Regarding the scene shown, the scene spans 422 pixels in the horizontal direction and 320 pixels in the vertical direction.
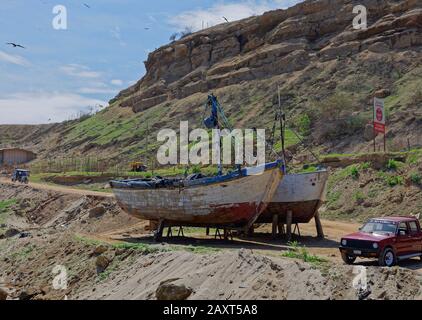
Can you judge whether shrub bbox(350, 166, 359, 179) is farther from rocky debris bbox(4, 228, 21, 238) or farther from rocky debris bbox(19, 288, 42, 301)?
rocky debris bbox(19, 288, 42, 301)

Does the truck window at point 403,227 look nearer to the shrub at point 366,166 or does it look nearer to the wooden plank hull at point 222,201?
the wooden plank hull at point 222,201

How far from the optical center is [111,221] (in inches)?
1154

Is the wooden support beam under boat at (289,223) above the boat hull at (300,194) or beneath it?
beneath

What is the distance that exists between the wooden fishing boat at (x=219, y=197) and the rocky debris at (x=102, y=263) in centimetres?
525

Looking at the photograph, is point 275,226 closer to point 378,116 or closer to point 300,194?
point 300,194

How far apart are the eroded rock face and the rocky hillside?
13 cm

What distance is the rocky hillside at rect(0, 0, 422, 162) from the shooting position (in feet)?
153

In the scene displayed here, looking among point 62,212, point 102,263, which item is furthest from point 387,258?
point 62,212

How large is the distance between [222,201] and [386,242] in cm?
742

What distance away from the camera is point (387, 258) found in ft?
48.9

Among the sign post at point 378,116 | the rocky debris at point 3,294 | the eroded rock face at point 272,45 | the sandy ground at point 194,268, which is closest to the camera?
the sandy ground at point 194,268

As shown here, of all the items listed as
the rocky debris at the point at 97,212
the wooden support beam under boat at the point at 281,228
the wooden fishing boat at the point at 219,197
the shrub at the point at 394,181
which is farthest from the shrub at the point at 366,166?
the rocky debris at the point at 97,212

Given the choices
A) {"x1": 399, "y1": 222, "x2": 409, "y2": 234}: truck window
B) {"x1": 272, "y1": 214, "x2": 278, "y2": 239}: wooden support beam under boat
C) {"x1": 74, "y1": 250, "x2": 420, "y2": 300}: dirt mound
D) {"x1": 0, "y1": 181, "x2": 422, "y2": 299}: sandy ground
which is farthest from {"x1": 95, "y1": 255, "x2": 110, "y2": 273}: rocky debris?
{"x1": 399, "y1": 222, "x2": 409, "y2": 234}: truck window

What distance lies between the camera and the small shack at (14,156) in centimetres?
7775
